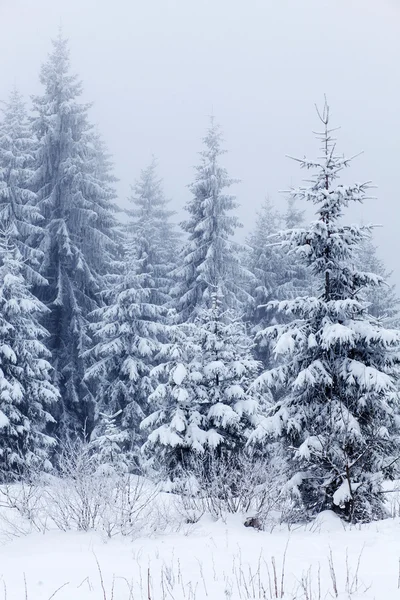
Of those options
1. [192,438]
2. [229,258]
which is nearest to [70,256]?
[229,258]

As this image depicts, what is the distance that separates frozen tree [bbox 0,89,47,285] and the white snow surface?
14.7 meters

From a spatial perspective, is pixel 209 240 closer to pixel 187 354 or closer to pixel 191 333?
pixel 191 333

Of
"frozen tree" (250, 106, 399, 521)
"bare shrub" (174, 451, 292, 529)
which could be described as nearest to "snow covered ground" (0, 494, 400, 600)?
"bare shrub" (174, 451, 292, 529)

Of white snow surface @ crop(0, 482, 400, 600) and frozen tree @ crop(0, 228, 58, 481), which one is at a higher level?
frozen tree @ crop(0, 228, 58, 481)

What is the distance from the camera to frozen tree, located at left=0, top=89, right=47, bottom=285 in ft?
68.1

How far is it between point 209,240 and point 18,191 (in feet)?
28.6

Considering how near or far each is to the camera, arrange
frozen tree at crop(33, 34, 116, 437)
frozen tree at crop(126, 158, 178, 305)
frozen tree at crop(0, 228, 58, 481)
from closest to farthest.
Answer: frozen tree at crop(0, 228, 58, 481)
frozen tree at crop(33, 34, 116, 437)
frozen tree at crop(126, 158, 178, 305)

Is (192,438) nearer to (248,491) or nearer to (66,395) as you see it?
(248,491)

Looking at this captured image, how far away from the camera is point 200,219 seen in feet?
77.0

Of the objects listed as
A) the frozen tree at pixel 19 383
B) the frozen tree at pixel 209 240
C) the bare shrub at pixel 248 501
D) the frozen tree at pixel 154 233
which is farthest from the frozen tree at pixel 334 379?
the frozen tree at pixel 154 233

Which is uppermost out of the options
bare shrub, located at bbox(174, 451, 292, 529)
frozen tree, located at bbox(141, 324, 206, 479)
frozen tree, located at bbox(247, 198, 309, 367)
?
frozen tree, located at bbox(247, 198, 309, 367)

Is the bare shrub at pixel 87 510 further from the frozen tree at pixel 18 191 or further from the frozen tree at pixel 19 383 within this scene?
the frozen tree at pixel 18 191

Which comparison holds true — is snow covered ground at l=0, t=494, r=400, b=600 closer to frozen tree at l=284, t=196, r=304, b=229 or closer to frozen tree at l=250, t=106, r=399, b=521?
frozen tree at l=250, t=106, r=399, b=521

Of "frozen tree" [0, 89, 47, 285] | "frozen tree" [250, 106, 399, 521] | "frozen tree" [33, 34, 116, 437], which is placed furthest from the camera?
"frozen tree" [33, 34, 116, 437]
